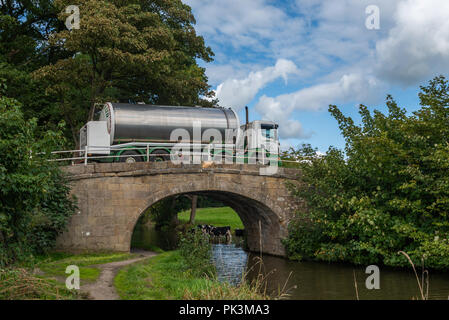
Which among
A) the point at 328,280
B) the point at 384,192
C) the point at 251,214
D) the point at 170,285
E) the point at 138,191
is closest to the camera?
the point at 170,285

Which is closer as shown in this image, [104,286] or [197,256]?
[104,286]

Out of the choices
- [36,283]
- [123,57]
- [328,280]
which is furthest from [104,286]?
Answer: [123,57]

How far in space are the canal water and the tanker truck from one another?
4819mm

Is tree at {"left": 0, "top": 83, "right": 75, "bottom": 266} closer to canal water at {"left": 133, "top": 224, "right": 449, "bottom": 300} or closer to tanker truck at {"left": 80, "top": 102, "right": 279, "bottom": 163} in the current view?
canal water at {"left": 133, "top": 224, "right": 449, "bottom": 300}

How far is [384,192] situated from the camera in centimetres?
1573

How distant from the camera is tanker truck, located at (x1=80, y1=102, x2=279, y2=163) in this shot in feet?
61.4

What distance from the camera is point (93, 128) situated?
754 inches

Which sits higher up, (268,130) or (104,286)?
(268,130)

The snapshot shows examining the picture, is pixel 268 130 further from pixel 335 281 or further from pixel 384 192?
pixel 335 281

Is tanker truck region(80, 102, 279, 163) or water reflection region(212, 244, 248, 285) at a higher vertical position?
tanker truck region(80, 102, 279, 163)

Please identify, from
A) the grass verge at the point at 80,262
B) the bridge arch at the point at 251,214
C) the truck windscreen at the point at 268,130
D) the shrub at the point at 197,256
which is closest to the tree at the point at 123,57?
the truck windscreen at the point at 268,130

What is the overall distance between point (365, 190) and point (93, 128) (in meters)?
12.0

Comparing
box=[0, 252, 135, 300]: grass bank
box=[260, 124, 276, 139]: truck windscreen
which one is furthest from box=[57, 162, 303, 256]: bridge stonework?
box=[0, 252, 135, 300]: grass bank

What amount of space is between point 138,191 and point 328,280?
8.03 m
